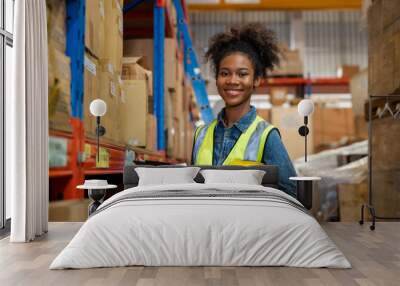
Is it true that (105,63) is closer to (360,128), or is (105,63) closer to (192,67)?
(192,67)

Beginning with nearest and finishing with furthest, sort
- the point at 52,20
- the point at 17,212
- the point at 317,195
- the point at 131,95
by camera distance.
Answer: the point at 17,212 → the point at 52,20 → the point at 131,95 → the point at 317,195

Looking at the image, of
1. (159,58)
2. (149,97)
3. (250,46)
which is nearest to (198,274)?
(149,97)

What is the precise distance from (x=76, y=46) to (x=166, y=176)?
1.31 m

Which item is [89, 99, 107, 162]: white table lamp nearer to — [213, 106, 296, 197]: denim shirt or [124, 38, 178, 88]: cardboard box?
[124, 38, 178, 88]: cardboard box

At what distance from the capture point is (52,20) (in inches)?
167

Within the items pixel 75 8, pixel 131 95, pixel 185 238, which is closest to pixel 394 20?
pixel 131 95

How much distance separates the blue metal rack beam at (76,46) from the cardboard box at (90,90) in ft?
0.39

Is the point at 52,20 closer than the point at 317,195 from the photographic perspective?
Yes

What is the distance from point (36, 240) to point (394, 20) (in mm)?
4092

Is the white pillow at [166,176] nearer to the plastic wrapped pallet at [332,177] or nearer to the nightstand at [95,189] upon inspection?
the nightstand at [95,189]

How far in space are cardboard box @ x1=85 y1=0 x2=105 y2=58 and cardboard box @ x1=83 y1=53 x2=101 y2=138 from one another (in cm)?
11

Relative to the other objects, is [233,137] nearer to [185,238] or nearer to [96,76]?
[96,76]

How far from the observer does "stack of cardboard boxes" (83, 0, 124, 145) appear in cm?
430

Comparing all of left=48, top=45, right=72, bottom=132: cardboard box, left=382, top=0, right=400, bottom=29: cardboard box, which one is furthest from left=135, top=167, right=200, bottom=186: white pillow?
left=382, top=0, right=400, bottom=29: cardboard box
